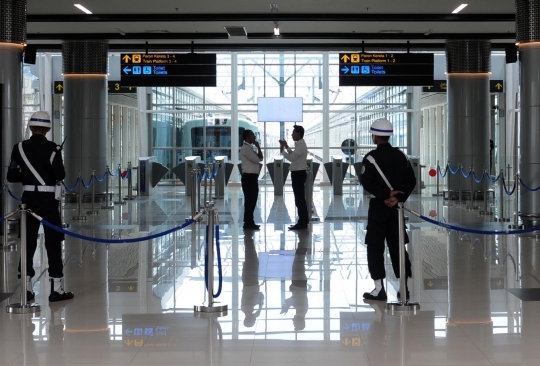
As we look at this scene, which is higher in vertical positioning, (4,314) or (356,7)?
(356,7)

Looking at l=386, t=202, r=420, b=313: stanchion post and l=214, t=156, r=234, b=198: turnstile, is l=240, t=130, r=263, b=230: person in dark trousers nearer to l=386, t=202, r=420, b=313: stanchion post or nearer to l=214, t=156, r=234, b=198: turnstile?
l=386, t=202, r=420, b=313: stanchion post

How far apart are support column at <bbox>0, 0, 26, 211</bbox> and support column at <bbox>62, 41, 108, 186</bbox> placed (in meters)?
6.70

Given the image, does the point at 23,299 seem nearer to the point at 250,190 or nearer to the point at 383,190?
the point at 383,190

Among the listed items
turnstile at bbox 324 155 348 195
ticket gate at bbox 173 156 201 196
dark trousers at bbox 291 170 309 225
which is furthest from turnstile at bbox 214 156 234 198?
dark trousers at bbox 291 170 309 225

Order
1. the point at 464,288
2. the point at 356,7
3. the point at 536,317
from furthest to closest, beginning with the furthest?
1. the point at 356,7
2. the point at 464,288
3. the point at 536,317

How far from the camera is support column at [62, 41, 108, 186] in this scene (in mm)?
19031

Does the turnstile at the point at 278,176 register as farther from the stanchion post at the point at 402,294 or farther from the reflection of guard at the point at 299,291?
the stanchion post at the point at 402,294

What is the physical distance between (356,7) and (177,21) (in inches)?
155

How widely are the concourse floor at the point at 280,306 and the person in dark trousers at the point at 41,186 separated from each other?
34 cm

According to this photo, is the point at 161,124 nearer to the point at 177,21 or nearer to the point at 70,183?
the point at 70,183

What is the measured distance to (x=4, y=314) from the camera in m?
6.47

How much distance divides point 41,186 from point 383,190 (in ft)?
10.5

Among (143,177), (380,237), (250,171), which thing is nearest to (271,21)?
(250,171)

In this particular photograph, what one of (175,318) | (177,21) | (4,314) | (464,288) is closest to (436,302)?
(464,288)
